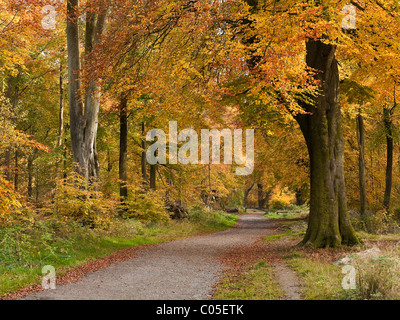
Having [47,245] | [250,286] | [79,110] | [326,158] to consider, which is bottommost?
[250,286]

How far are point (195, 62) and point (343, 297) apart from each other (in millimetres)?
7999

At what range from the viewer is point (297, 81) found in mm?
9953

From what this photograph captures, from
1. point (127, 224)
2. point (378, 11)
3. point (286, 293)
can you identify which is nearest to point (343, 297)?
point (286, 293)

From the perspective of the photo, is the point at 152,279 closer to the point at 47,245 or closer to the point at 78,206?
the point at 47,245

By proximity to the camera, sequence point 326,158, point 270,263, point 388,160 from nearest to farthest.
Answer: point 270,263
point 326,158
point 388,160

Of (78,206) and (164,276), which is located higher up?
(78,206)

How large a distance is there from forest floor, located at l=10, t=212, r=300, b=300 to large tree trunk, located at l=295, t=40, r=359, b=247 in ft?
6.48

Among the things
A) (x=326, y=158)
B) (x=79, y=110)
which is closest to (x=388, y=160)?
(x=326, y=158)

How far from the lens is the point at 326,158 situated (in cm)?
1190

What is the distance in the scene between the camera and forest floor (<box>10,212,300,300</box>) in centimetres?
659

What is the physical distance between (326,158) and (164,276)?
669 cm

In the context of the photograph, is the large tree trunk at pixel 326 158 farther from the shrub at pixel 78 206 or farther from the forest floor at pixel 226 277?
the shrub at pixel 78 206

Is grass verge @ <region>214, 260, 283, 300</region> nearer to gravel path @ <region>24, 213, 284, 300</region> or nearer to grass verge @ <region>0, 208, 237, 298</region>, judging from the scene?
gravel path @ <region>24, 213, 284, 300</region>
